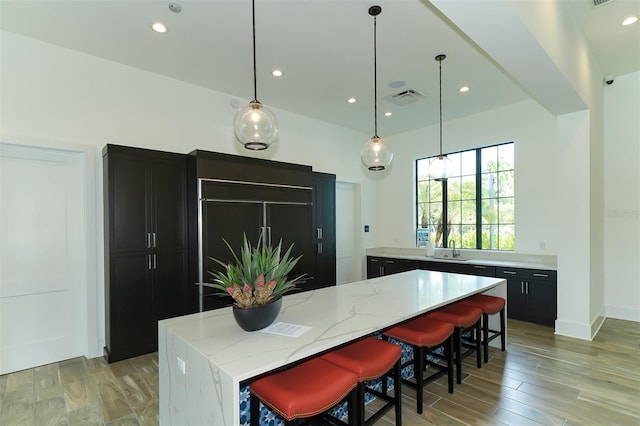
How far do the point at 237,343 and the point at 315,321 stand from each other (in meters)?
0.52

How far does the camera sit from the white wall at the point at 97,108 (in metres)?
3.17

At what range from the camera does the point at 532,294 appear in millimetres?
4406

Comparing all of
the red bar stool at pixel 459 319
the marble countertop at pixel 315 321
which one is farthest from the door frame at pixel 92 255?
the red bar stool at pixel 459 319

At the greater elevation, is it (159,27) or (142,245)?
(159,27)

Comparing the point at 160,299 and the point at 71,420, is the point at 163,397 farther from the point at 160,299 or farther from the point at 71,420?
the point at 160,299

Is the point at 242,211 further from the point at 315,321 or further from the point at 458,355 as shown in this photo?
the point at 458,355

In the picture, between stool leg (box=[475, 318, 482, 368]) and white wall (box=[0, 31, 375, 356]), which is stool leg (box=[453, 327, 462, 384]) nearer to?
stool leg (box=[475, 318, 482, 368])

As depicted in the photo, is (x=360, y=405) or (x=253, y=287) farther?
(x=360, y=405)

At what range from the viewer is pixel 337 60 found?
3.71 meters

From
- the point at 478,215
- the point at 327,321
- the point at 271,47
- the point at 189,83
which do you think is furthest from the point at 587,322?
the point at 189,83

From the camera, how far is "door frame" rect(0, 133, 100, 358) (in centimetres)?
352

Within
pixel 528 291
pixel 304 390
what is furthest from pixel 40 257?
pixel 528 291

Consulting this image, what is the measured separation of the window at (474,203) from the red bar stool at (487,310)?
82.9 inches

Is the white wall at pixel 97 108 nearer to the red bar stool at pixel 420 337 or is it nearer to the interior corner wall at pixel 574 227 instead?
the red bar stool at pixel 420 337
